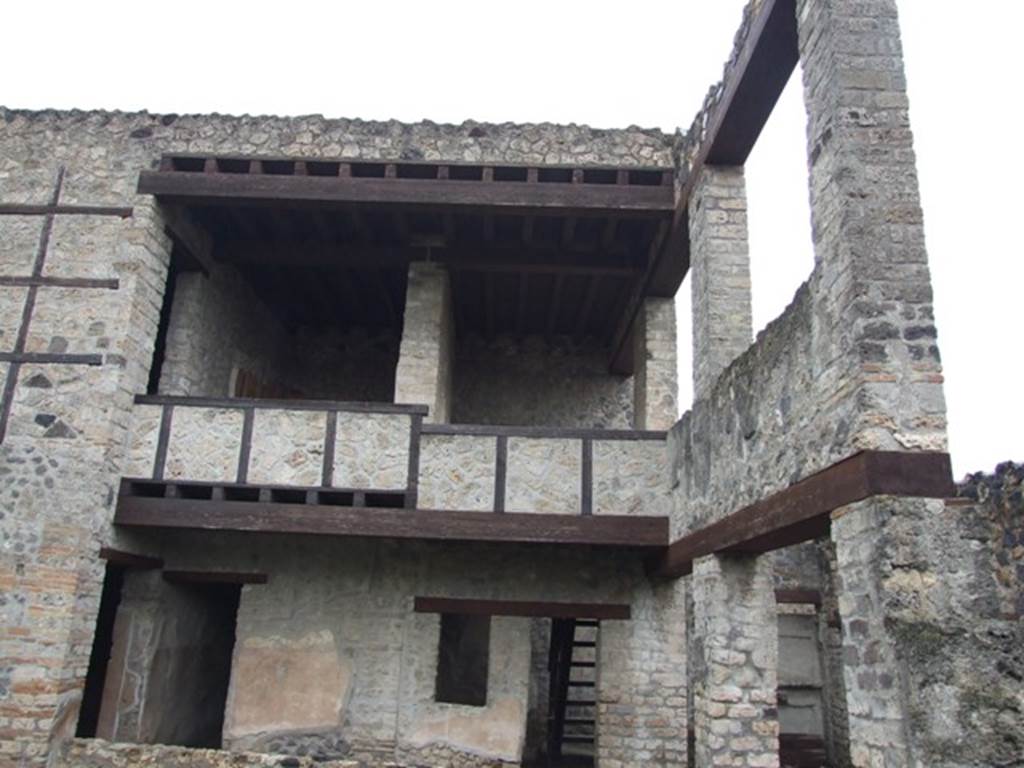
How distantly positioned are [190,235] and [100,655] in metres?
4.79

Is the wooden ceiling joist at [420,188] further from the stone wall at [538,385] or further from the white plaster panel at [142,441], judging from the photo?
the stone wall at [538,385]

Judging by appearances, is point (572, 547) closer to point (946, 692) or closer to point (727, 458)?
point (727, 458)

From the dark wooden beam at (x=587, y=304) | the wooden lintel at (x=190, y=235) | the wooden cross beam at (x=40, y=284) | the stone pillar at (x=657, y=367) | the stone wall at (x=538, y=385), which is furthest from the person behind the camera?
the stone wall at (x=538, y=385)

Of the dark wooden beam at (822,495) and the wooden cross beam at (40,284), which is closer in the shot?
the dark wooden beam at (822,495)

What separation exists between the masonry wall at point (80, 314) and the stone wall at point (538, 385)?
4132 millimetres

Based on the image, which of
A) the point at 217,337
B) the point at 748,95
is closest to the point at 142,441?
the point at 217,337

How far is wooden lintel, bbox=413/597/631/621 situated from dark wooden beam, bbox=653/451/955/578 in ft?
6.89

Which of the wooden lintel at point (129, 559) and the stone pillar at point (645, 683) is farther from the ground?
the wooden lintel at point (129, 559)

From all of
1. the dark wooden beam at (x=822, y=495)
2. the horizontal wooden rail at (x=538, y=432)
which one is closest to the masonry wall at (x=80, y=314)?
the horizontal wooden rail at (x=538, y=432)

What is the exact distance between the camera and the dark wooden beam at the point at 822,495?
3.50 meters

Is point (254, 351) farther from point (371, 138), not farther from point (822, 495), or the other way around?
point (822, 495)

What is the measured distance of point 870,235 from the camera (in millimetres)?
3889

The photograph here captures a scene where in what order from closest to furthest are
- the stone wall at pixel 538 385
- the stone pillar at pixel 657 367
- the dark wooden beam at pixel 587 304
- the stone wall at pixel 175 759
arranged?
the stone wall at pixel 175 759 < the stone pillar at pixel 657 367 < the dark wooden beam at pixel 587 304 < the stone wall at pixel 538 385

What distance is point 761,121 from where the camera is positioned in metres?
6.12
